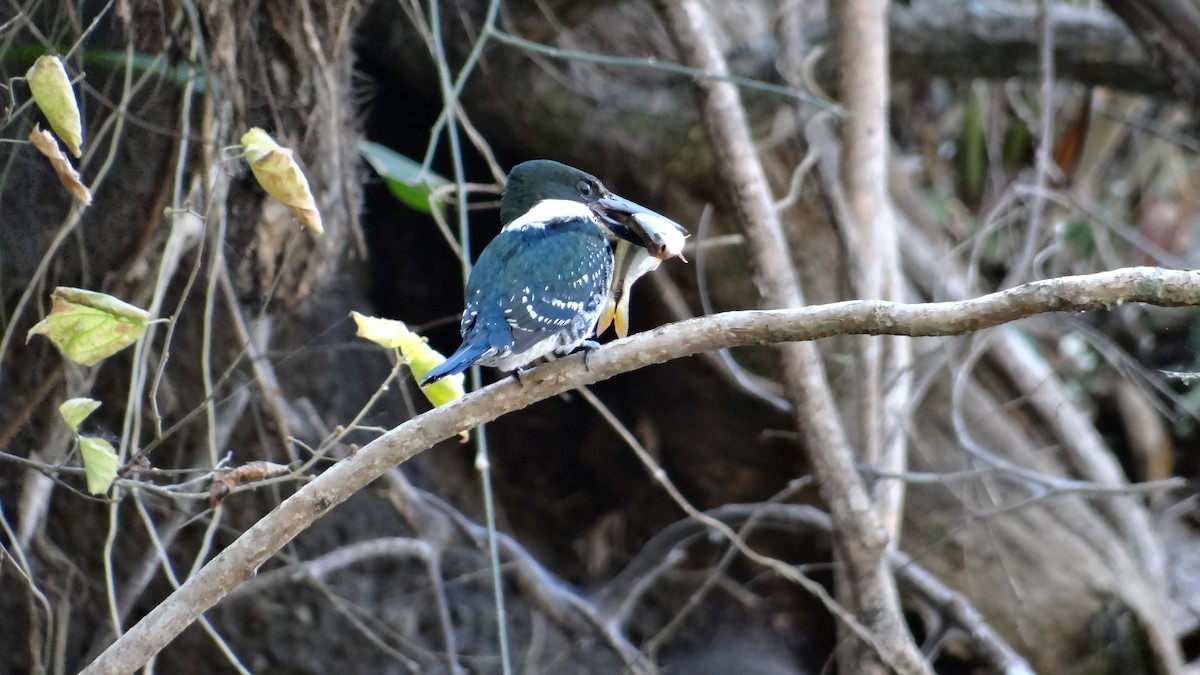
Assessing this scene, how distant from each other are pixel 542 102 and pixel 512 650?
1491 mm

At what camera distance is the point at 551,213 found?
6.04 feet

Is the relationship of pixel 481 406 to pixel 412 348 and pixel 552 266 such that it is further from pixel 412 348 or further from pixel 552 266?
pixel 552 266

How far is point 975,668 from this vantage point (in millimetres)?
2906

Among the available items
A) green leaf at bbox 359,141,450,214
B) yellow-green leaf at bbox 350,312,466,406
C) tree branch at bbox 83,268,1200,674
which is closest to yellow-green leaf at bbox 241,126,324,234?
yellow-green leaf at bbox 350,312,466,406

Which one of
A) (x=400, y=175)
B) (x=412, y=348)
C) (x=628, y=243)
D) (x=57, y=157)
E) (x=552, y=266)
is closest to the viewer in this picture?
(x=57, y=157)

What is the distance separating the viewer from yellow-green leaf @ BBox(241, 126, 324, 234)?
58.3 inches

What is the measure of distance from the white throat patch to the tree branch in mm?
482

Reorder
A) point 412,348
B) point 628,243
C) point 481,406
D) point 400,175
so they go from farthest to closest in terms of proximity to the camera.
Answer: point 400,175 < point 628,243 < point 412,348 < point 481,406

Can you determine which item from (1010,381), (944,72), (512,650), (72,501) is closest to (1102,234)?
(1010,381)

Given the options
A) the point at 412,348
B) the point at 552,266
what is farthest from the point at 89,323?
the point at 552,266

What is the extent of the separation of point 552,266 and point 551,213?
0.18 m

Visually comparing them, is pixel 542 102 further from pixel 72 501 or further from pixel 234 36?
pixel 72 501

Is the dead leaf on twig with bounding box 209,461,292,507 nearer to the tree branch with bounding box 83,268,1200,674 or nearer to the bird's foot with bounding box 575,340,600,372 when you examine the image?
the tree branch with bounding box 83,268,1200,674

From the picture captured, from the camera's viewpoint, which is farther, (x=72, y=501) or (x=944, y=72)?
(x=944, y=72)
